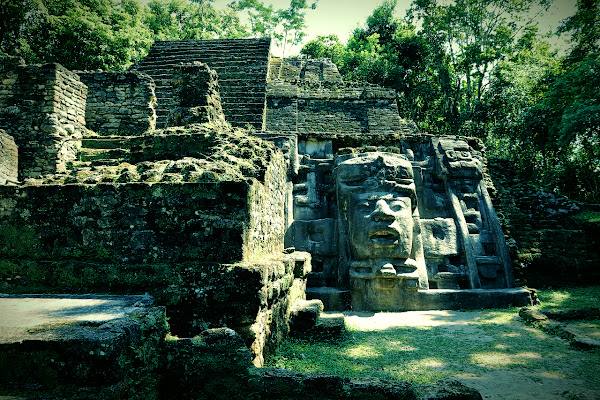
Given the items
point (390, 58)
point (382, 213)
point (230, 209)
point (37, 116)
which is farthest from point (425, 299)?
point (390, 58)

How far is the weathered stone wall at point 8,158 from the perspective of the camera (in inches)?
272

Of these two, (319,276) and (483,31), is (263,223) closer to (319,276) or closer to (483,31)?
(319,276)

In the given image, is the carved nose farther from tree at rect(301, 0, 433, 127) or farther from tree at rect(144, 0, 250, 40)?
tree at rect(144, 0, 250, 40)

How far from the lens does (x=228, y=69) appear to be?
492 inches

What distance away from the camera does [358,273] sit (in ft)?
17.9

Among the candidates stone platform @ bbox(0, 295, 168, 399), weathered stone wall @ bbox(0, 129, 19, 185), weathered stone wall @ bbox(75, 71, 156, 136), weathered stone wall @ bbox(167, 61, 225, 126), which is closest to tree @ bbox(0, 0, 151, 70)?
weathered stone wall @ bbox(75, 71, 156, 136)

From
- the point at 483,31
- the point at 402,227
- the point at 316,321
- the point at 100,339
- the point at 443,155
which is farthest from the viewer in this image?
the point at 483,31

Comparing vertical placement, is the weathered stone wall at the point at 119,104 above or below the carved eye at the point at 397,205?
above

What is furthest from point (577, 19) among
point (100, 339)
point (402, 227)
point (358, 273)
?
point (100, 339)

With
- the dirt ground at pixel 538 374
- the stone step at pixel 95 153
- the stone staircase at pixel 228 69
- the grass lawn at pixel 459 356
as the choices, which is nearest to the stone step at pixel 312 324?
the grass lawn at pixel 459 356

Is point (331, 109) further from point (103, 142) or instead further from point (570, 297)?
point (570, 297)

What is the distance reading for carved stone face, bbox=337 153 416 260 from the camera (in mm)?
5379

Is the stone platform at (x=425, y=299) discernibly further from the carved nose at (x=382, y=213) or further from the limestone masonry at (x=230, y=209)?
the carved nose at (x=382, y=213)

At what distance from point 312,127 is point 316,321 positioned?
7722 millimetres
